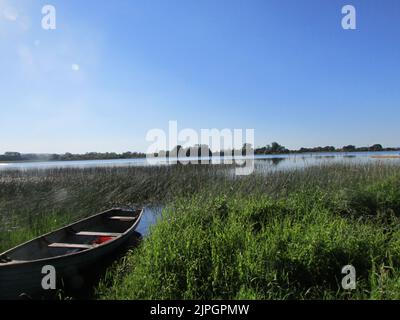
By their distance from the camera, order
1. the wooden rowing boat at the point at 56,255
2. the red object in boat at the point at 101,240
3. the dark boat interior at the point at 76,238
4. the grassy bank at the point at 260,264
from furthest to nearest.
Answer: the red object in boat at the point at 101,240 < the dark boat interior at the point at 76,238 < the wooden rowing boat at the point at 56,255 < the grassy bank at the point at 260,264

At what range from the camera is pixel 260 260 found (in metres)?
3.65

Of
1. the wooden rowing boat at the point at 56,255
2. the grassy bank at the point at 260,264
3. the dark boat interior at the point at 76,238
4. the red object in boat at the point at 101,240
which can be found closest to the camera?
the grassy bank at the point at 260,264

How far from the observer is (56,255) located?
5.40 m

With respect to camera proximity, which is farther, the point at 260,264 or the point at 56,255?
the point at 56,255

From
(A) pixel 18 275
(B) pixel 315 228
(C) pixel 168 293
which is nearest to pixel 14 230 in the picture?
(A) pixel 18 275

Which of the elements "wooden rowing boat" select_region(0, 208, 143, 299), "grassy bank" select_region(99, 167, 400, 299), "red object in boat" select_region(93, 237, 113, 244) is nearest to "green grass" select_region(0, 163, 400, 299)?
"grassy bank" select_region(99, 167, 400, 299)

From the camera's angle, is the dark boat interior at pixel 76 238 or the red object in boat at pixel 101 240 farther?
the red object in boat at pixel 101 240

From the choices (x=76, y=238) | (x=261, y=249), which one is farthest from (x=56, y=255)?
(x=261, y=249)

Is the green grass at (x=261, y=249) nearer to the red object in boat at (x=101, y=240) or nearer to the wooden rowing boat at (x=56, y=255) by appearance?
the wooden rowing boat at (x=56, y=255)

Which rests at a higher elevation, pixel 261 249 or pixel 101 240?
pixel 261 249

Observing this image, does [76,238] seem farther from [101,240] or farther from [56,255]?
[56,255]

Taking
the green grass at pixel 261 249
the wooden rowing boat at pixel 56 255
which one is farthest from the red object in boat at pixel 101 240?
the green grass at pixel 261 249

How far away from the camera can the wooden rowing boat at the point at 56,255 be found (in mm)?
3867
